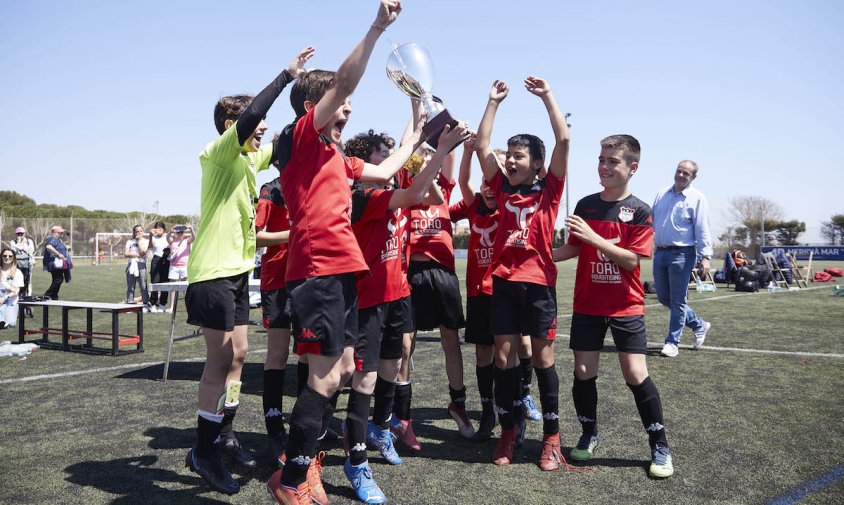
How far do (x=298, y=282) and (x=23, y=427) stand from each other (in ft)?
10.5

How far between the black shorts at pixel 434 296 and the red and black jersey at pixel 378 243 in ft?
1.80

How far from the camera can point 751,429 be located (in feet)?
14.3

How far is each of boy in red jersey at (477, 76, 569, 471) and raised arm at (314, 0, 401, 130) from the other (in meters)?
1.43

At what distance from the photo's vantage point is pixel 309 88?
3.04 m

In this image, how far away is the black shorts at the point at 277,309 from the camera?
405cm

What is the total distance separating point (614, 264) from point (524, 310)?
2.16 feet

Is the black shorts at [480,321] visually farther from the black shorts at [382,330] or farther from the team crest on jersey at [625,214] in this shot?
the team crest on jersey at [625,214]

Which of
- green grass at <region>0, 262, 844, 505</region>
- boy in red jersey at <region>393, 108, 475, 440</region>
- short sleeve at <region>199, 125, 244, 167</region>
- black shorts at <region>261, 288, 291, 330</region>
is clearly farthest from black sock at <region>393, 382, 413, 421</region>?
short sleeve at <region>199, 125, 244, 167</region>

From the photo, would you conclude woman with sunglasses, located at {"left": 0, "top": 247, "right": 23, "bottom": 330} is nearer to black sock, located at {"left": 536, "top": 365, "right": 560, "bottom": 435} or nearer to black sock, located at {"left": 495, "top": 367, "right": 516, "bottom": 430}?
black sock, located at {"left": 495, "top": 367, "right": 516, "bottom": 430}

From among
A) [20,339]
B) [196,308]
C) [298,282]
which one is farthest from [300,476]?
[20,339]

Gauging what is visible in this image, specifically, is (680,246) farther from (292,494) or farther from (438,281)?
(292,494)

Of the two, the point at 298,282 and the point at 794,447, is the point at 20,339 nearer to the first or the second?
the point at 298,282

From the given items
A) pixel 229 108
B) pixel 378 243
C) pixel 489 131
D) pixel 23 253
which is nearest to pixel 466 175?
pixel 489 131

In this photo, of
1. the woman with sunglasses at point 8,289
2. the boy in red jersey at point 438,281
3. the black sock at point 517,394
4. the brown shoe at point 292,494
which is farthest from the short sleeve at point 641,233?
the woman with sunglasses at point 8,289
